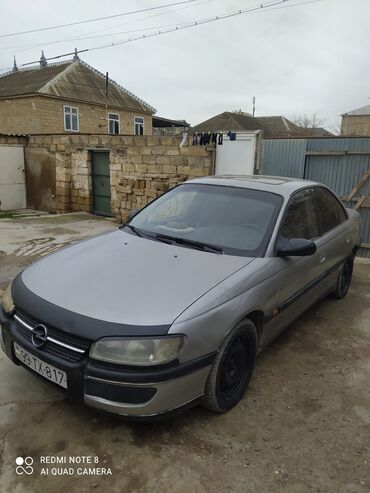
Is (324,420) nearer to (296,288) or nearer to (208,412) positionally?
(208,412)

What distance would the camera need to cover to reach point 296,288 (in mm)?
3195

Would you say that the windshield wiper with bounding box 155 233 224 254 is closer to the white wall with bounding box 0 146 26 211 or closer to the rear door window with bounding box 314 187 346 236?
the rear door window with bounding box 314 187 346 236

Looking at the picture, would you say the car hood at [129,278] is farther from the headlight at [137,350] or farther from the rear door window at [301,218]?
the rear door window at [301,218]

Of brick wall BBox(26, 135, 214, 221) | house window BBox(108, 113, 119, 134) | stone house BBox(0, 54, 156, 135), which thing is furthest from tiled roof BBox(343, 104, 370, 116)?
brick wall BBox(26, 135, 214, 221)

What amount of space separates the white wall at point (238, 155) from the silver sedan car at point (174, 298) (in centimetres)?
395

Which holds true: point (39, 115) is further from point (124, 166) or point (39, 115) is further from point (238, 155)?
point (238, 155)

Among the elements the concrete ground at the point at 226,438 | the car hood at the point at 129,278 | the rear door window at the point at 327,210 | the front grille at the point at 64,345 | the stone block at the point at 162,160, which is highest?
the stone block at the point at 162,160

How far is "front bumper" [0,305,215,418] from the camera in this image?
2.02m

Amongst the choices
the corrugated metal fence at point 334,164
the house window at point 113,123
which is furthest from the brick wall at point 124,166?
the house window at point 113,123

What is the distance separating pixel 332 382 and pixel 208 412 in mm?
1125

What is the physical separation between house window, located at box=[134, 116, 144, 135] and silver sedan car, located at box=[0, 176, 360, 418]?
27156 mm

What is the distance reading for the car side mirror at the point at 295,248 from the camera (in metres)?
2.85

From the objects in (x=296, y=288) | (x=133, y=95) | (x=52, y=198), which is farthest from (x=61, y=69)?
(x=296, y=288)

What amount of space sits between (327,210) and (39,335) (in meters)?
3.12
